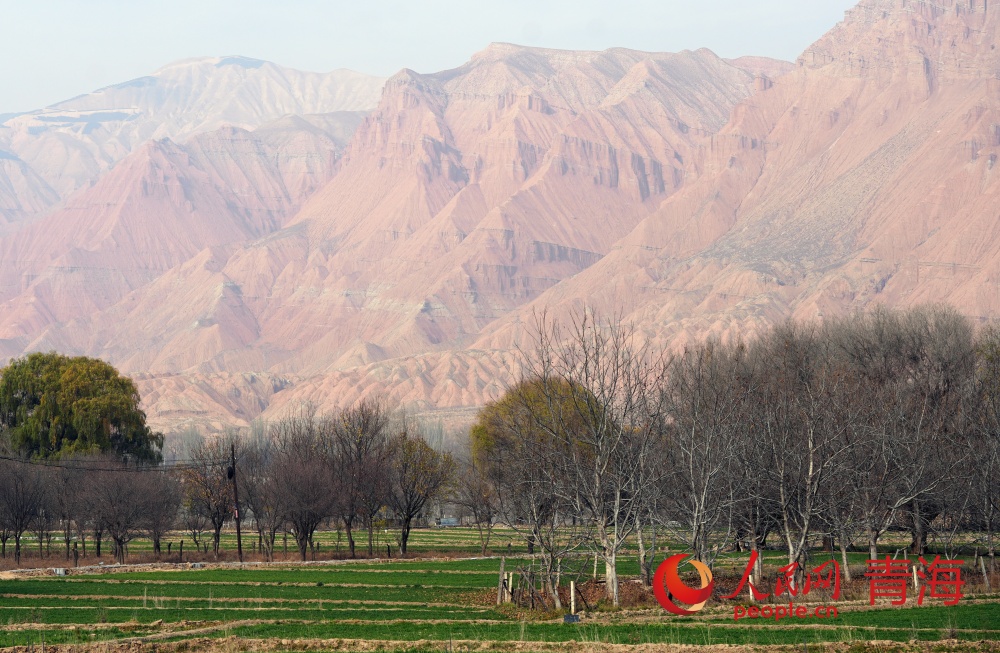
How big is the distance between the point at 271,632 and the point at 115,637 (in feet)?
14.0

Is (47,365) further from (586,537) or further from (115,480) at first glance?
(586,537)

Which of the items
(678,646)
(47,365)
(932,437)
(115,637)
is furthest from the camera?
(47,365)

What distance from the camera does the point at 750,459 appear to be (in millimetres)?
57031

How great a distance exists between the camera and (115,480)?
Answer: 3103 inches

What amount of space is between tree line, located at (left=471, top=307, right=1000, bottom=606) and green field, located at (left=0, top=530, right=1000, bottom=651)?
5013mm

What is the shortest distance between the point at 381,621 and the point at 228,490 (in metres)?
47.1

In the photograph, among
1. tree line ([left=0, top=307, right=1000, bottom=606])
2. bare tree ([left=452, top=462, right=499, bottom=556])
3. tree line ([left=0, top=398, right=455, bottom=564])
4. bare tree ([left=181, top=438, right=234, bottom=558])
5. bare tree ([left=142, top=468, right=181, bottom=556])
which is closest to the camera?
tree line ([left=0, top=307, right=1000, bottom=606])

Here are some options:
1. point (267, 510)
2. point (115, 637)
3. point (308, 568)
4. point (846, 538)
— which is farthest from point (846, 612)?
point (267, 510)

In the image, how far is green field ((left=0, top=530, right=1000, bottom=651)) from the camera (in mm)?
33656

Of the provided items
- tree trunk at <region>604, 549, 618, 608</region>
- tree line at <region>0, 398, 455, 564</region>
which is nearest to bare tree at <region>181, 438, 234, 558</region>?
tree line at <region>0, 398, 455, 564</region>

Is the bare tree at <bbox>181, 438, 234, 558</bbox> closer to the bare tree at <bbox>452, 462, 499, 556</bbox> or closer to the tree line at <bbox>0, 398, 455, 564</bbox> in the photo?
the tree line at <bbox>0, 398, 455, 564</bbox>

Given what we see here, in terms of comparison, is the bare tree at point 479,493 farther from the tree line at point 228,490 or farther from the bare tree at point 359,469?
the bare tree at point 359,469

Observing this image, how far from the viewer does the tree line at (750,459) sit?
47938 millimetres

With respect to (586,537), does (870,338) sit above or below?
above
